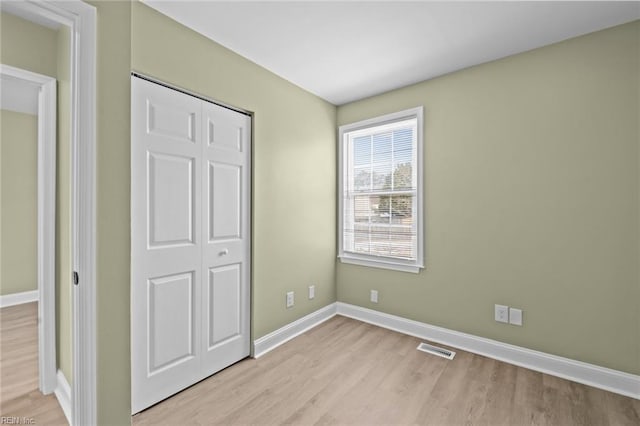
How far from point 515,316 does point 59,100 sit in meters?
3.66

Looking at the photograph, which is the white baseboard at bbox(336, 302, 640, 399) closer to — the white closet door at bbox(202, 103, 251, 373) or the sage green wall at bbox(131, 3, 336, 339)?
the sage green wall at bbox(131, 3, 336, 339)

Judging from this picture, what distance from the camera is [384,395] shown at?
75.8 inches

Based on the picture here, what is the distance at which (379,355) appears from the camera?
245 cm

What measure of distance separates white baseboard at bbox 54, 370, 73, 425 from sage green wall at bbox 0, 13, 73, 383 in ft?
0.17

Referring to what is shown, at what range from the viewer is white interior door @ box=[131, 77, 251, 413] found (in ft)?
5.76

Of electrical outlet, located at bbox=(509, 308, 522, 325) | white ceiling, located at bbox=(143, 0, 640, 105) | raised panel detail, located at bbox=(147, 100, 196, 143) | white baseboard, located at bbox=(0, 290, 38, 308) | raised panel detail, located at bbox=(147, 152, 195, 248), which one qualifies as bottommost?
white baseboard, located at bbox=(0, 290, 38, 308)

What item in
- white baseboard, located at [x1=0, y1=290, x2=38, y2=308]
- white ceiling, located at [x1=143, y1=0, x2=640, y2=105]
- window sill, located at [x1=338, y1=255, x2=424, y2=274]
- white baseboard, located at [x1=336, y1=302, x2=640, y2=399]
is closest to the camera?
white ceiling, located at [x1=143, y1=0, x2=640, y2=105]

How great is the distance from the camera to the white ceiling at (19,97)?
262 cm

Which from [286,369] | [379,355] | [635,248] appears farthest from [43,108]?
[635,248]

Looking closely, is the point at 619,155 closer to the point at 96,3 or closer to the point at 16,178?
the point at 96,3

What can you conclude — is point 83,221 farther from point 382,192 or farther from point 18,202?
point 18,202

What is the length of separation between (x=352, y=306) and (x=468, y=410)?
161 centimetres

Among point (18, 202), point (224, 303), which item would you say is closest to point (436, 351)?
point (224, 303)

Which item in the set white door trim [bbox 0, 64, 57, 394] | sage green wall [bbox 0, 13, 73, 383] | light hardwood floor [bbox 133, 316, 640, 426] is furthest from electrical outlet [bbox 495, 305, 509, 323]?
white door trim [bbox 0, 64, 57, 394]
